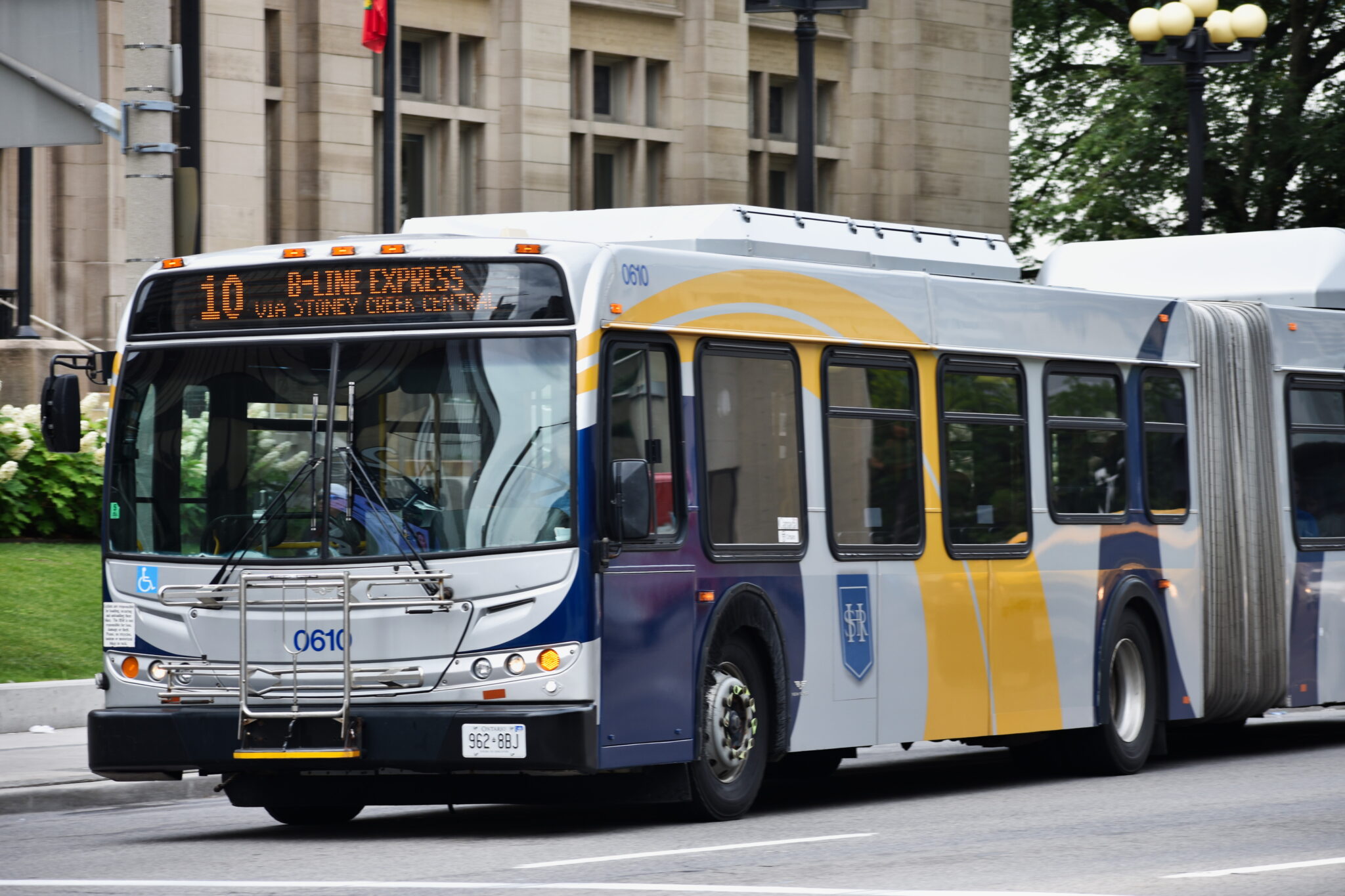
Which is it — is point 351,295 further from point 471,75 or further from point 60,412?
point 471,75

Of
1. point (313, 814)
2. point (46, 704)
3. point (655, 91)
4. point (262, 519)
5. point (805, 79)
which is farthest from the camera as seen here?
point (655, 91)

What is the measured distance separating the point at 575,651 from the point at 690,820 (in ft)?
4.84

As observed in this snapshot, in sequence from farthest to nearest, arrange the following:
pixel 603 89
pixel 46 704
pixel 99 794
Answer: pixel 603 89 < pixel 46 704 < pixel 99 794

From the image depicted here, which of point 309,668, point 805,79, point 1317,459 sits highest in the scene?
point 805,79

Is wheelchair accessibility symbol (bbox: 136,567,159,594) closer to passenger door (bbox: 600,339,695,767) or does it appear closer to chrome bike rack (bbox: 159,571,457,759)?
chrome bike rack (bbox: 159,571,457,759)

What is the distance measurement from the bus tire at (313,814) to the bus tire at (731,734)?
1.84 m

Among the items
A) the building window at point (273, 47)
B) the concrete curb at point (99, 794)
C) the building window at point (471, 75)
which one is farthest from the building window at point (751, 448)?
the building window at point (471, 75)

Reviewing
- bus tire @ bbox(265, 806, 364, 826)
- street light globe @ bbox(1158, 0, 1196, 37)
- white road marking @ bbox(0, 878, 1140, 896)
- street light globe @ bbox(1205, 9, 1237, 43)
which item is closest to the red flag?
street light globe @ bbox(1158, 0, 1196, 37)

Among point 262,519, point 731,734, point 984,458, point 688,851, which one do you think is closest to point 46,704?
point 262,519

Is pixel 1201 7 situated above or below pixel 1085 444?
above

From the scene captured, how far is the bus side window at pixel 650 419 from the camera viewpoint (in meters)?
11.0

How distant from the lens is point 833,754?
13.8 metres

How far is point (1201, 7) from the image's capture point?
82.3 ft

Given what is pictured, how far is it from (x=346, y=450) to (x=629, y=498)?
1347mm
